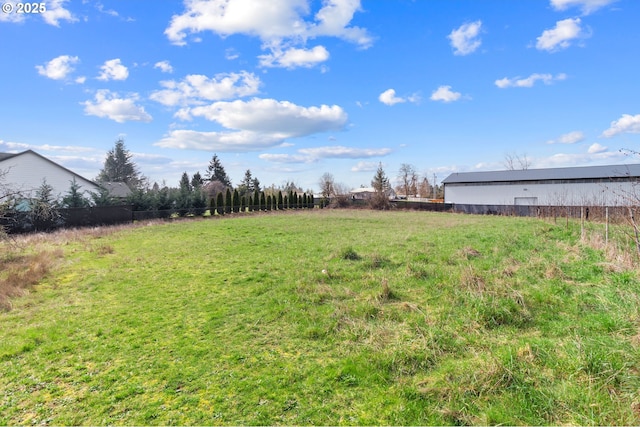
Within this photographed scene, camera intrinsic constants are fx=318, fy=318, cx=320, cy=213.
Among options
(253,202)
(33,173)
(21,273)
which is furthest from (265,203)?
(21,273)

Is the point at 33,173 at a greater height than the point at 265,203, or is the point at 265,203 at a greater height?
the point at 33,173

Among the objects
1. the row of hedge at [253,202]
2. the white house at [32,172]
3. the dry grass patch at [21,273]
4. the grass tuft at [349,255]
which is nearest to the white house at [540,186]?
Answer: the row of hedge at [253,202]

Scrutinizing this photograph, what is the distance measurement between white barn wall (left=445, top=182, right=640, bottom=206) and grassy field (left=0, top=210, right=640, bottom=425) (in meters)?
23.5

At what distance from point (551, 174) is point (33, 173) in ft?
143

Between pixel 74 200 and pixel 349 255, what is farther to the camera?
pixel 74 200

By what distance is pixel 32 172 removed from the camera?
80.8 feet

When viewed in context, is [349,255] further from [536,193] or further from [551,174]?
[551,174]

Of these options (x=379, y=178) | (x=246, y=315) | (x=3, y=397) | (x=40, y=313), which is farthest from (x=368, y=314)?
(x=379, y=178)

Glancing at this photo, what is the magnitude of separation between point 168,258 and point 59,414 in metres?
6.31

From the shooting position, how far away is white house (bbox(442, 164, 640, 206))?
25156mm

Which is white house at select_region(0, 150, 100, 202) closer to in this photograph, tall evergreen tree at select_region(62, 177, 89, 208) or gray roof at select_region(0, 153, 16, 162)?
gray roof at select_region(0, 153, 16, 162)

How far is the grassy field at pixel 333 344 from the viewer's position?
2.58 metres

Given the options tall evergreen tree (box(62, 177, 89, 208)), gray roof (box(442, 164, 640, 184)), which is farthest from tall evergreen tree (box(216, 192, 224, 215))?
gray roof (box(442, 164, 640, 184))

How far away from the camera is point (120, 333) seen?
4215 mm
